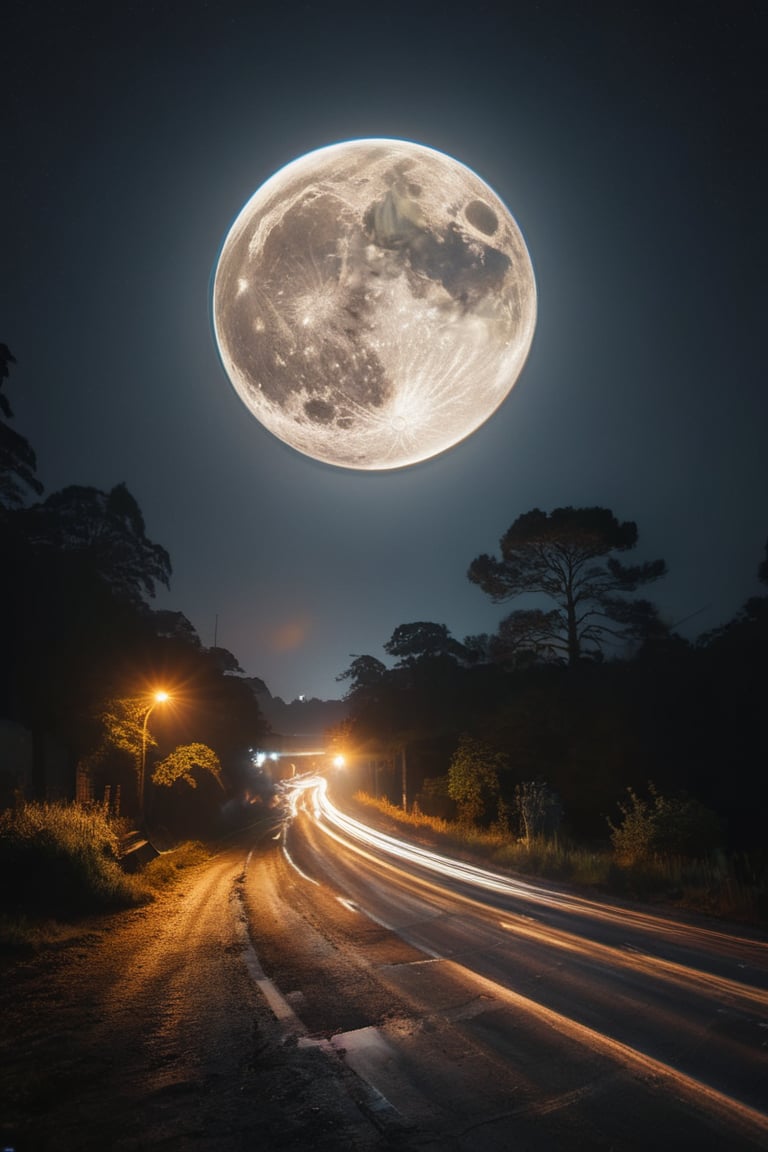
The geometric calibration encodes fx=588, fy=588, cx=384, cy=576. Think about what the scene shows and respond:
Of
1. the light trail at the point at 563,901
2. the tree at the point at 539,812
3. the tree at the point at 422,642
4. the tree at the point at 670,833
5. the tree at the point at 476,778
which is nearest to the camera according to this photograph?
the light trail at the point at 563,901

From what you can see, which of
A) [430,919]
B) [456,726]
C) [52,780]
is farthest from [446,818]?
[430,919]

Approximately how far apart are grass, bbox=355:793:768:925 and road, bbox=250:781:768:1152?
145 cm

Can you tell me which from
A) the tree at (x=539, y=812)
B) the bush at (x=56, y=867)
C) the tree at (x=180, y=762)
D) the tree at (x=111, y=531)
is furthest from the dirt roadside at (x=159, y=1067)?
the tree at (x=111, y=531)

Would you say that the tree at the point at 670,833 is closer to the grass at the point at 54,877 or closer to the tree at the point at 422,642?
the grass at the point at 54,877

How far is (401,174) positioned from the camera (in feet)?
49.9

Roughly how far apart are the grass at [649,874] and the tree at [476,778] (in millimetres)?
3952

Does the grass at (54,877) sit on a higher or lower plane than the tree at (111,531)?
lower

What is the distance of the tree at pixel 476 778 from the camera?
27.5 m

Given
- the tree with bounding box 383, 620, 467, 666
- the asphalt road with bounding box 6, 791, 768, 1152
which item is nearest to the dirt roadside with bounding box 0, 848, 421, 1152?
the asphalt road with bounding box 6, 791, 768, 1152

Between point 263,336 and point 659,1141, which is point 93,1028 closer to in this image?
point 659,1141

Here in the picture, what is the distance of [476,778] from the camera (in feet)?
90.8

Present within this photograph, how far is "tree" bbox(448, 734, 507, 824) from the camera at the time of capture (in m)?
27.5

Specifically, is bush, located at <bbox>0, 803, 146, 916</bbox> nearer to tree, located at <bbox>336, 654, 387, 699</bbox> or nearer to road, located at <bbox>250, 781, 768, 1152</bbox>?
road, located at <bbox>250, 781, 768, 1152</bbox>

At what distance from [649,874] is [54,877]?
42.0ft
